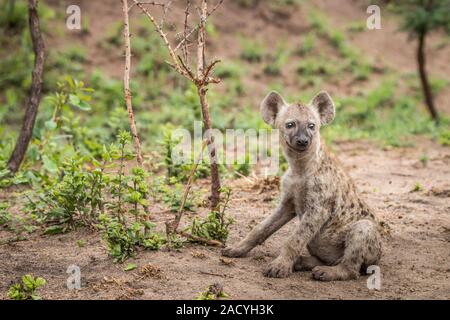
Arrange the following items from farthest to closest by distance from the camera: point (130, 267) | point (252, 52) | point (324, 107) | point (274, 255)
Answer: point (252, 52), point (324, 107), point (274, 255), point (130, 267)

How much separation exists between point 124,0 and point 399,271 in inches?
120

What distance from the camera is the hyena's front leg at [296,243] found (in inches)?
185

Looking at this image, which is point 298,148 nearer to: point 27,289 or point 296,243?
point 296,243

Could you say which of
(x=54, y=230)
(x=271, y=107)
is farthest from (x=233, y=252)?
(x=54, y=230)

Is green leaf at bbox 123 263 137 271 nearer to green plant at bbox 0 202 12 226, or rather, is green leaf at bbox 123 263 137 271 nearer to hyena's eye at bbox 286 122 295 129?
green plant at bbox 0 202 12 226

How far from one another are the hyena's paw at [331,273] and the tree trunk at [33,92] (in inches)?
144

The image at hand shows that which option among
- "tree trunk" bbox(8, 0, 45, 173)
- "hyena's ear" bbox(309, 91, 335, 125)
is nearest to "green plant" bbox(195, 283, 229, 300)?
"hyena's ear" bbox(309, 91, 335, 125)

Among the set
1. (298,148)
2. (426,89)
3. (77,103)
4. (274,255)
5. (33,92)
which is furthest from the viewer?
(426,89)

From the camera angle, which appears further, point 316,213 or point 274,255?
point 274,255

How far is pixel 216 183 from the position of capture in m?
5.46

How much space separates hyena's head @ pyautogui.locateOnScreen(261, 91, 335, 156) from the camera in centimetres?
499

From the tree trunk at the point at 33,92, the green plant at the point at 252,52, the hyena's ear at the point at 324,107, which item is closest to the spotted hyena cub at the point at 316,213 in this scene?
the hyena's ear at the point at 324,107

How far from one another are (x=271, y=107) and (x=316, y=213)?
1.06 meters

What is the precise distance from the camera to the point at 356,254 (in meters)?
4.86
